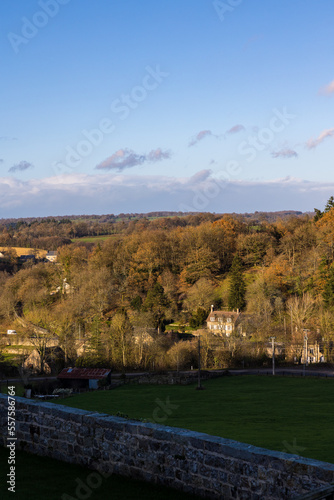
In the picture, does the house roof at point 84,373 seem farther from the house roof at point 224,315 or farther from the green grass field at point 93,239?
the green grass field at point 93,239

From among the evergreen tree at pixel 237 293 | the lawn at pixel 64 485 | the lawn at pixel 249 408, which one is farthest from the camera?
the evergreen tree at pixel 237 293

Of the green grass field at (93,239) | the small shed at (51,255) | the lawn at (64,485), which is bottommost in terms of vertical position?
the lawn at (64,485)

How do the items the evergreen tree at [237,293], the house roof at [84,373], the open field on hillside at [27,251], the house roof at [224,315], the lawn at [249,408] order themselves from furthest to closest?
the open field on hillside at [27,251], the evergreen tree at [237,293], the house roof at [224,315], the house roof at [84,373], the lawn at [249,408]

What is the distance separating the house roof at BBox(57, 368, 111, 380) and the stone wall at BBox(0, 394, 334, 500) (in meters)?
38.0

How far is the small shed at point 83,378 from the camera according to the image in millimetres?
46031

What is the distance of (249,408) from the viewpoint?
80.0ft

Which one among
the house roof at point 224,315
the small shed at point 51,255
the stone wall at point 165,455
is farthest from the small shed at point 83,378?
the small shed at point 51,255

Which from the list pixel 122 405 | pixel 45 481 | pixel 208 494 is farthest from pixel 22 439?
pixel 122 405

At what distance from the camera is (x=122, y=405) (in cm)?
2933

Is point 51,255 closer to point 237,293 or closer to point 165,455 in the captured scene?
point 237,293

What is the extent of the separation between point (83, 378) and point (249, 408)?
25618 mm

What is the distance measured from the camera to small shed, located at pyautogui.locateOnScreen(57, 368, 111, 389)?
4603 cm

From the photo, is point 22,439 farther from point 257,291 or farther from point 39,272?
→ point 39,272

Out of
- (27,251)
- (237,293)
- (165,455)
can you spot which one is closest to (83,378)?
(237,293)
